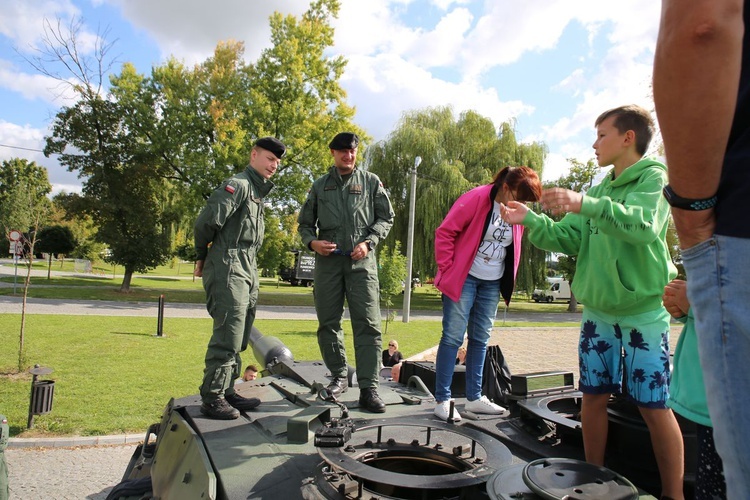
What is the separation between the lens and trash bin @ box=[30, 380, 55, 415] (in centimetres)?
661

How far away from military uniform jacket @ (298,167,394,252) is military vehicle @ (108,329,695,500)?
3.31ft

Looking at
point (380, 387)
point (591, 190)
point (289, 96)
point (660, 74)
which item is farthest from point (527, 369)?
point (289, 96)

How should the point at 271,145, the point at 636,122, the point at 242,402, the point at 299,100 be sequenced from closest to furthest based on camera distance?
the point at 636,122 → the point at 242,402 → the point at 271,145 → the point at 299,100

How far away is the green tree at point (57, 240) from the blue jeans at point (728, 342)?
5067cm

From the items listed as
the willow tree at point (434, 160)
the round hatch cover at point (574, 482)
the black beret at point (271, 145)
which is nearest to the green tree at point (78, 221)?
the willow tree at point (434, 160)

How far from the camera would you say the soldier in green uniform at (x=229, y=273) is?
10.9ft

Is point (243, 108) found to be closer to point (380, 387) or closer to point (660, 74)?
point (380, 387)

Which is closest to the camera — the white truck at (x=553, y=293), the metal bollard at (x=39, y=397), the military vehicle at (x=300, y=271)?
the metal bollard at (x=39, y=397)

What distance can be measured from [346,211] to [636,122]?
1.89m

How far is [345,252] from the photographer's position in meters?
3.72

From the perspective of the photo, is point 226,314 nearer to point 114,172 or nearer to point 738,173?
point 738,173

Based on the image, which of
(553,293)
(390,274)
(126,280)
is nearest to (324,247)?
(390,274)

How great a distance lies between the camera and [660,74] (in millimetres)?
1035

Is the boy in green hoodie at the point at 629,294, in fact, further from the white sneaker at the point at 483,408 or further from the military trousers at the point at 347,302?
the military trousers at the point at 347,302
